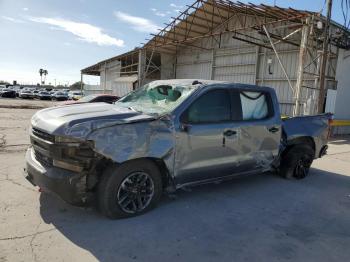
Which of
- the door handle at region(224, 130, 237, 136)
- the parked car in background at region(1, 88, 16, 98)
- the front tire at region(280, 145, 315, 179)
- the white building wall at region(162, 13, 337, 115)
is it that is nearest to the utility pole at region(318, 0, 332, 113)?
the white building wall at region(162, 13, 337, 115)

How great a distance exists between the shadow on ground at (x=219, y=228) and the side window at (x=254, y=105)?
134cm

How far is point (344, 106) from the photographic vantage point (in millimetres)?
18062

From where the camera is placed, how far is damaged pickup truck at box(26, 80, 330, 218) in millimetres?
4137

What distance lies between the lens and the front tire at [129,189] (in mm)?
4285

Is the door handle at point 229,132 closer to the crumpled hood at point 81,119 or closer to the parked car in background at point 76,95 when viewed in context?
the crumpled hood at point 81,119

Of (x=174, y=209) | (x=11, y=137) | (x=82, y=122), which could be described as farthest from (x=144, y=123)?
(x=11, y=137)

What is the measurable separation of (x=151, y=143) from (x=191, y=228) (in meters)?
1.18

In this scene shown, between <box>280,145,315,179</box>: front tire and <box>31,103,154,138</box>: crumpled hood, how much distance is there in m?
3.58

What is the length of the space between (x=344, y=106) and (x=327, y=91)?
91.5 inches

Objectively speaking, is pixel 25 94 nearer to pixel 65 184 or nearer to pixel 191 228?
pixel 65 184

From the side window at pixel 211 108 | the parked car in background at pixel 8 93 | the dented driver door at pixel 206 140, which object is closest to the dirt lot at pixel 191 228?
the dented driver door at pixel 206 140

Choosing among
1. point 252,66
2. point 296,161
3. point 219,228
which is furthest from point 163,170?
point 252,66

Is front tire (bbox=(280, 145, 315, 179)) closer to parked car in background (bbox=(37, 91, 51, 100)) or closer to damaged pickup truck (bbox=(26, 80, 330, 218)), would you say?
damaged pickup truck (bbox=(26, 80, 330, 218))

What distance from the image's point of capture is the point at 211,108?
208 inches
